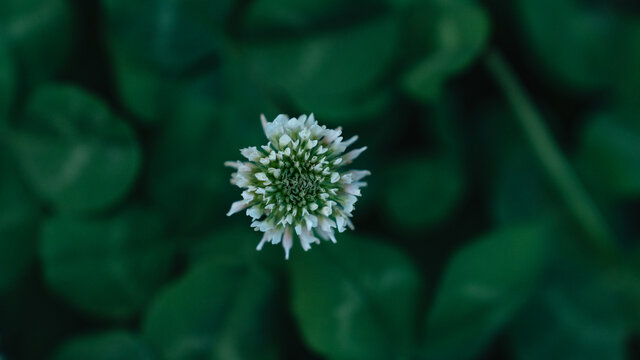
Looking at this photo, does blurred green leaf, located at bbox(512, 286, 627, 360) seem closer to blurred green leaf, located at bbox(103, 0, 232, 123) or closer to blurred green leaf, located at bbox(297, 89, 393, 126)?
blurred green leaf, located at bbox(297, 89, 393, 126)

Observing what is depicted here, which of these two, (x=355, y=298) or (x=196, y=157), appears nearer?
(x=355, y=298)

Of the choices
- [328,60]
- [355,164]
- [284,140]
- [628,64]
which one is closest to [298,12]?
[328,60]

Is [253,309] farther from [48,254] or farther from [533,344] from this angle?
[533,344]

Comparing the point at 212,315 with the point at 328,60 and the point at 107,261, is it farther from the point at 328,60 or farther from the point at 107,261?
the point at 328,60

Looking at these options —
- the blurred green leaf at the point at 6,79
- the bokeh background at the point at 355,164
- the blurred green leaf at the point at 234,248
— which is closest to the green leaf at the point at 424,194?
the bokeh background at the point at 355,164

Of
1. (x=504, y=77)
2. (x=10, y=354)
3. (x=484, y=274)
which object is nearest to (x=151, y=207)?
(x=10, y=354)

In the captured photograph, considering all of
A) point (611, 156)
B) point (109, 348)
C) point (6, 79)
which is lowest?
point (611, 156)
